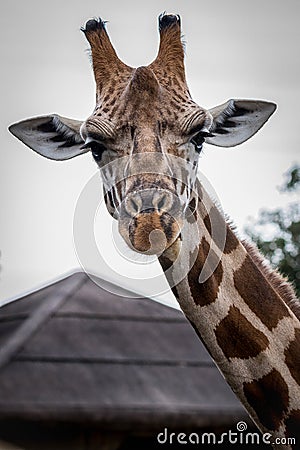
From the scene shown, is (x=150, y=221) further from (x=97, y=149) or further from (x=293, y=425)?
(x=293, y=425)

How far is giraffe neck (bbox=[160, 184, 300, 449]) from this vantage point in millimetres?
4262

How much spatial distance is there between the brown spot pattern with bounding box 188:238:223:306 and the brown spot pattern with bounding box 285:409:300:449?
622 millimetres

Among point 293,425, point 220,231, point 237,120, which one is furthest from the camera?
point 237,120

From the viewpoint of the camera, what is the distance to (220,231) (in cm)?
452

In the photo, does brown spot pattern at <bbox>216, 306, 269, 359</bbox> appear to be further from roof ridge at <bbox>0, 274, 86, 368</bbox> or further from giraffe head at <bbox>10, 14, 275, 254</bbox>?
roof ridge at <bbox>0, 274, 86, 368</bbox>

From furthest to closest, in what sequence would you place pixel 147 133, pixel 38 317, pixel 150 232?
pixel 38 317 → pixel 147 133 → pixel 150 232

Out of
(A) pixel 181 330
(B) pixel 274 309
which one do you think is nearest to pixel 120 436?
(A) pixel 181 330

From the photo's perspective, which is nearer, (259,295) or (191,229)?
(191,229)

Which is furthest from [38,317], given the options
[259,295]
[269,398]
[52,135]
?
[269,398]

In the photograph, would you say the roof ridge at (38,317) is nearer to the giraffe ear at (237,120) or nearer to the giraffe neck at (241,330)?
the giraffe ear at (237,120)

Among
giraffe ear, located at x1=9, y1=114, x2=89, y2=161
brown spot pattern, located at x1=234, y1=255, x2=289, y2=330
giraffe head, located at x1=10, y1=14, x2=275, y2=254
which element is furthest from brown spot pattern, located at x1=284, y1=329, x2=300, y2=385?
giraffe ear, located at x1=9, y1=114, x2=89, y2=161

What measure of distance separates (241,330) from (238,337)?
0.11 ft

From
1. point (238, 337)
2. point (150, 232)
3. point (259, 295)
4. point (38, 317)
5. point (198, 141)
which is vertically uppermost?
point (198, 141)

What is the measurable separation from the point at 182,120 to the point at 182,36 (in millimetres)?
677
